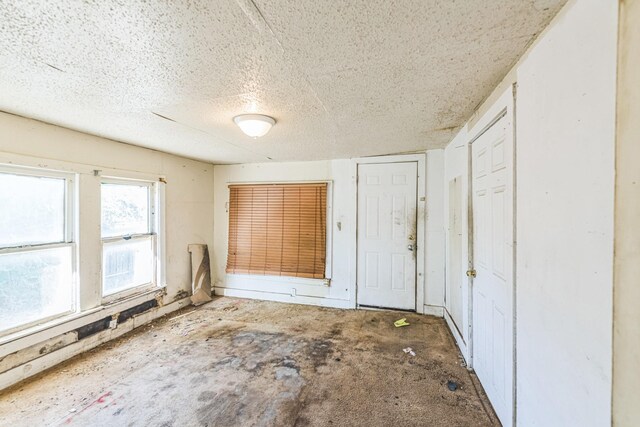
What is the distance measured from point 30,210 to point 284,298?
3.13m

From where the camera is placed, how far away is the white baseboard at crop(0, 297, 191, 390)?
2221 millimetres

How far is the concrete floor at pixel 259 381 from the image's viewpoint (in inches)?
74.0

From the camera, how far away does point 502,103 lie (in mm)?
1615

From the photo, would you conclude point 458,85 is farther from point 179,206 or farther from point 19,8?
point 179,206

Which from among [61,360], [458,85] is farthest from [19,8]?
[61,360]

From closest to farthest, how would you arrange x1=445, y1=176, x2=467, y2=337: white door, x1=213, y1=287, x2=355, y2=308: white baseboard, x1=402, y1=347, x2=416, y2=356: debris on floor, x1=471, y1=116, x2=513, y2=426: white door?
x1=471, y1=116, x2=513, y2=426: white door → x1=402, y1=347, x2=416, y2=356: debris on floor → x1=445, y1=176, x2=467, y2=337: white door → x1=213, y1=287, x2=355, y2=308: white baseboard

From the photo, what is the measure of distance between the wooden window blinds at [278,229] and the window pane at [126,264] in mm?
1290

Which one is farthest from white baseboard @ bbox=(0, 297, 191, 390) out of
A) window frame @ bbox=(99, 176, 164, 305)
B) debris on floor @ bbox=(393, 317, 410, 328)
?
debris on floor @ bbox=(393, 317, 410, 328)

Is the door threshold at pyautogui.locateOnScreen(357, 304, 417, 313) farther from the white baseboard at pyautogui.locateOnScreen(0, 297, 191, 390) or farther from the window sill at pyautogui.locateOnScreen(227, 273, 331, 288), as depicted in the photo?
the white baseboard at pyautogui.locateOnScreen(0, 297, 191, 390)

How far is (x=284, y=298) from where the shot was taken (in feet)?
14.3

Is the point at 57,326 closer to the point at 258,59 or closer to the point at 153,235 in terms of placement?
the point at 153,235

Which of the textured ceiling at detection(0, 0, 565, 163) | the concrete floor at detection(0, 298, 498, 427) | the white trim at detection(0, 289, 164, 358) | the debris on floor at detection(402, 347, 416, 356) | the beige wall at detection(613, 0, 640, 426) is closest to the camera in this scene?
the beige wall at detection(613, 0, 640, 426)

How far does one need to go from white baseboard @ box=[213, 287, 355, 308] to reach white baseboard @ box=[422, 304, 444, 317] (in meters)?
1.05

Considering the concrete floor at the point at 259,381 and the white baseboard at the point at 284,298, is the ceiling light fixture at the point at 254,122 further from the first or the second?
the white baseboard at the point at 284,298
